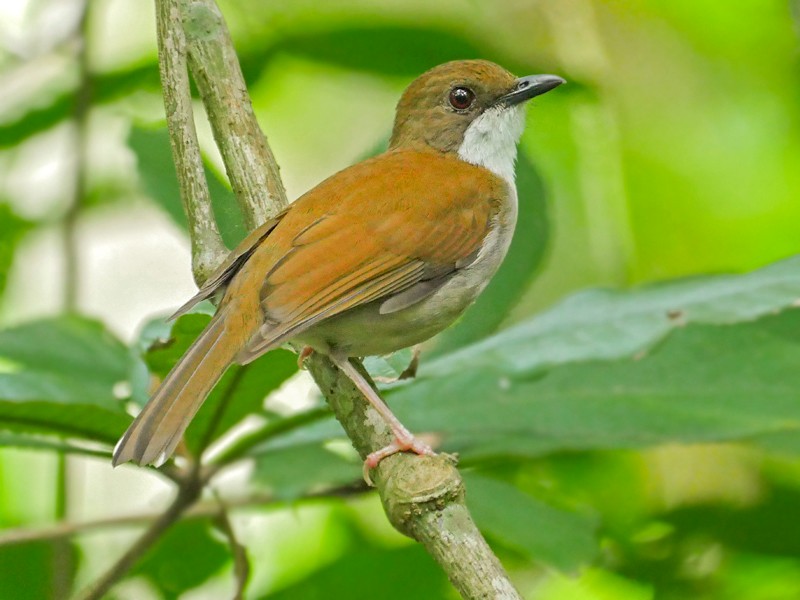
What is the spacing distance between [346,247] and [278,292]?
34cm

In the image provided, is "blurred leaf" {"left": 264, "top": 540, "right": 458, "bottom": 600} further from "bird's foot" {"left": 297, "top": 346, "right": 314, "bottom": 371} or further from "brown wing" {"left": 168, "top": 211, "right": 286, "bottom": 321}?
"brown wing" {"left": 168, "top": 211, "right": 286, "bottom": 321}

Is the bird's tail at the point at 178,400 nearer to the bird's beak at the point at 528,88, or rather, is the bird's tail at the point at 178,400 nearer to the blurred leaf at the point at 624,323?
the blurred leaf at the point at 624,323

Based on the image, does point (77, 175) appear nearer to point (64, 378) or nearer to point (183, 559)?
point (64, 378)

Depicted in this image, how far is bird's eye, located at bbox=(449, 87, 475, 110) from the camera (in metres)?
4.47

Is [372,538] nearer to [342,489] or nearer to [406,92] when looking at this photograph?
[342,489]

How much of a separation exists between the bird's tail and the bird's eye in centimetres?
174

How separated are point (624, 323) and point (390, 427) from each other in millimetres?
811

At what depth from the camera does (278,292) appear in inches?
129

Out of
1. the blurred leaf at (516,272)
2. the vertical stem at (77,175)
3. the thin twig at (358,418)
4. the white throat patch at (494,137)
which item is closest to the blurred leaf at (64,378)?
the thin twig at (358,418)

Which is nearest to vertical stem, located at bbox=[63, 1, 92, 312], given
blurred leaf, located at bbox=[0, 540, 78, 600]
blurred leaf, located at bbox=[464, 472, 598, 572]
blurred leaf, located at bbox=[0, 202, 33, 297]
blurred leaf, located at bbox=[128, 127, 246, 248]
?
blurred leaf, located at bbox=[0, 202, 33, 297]

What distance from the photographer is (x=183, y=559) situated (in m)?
3.76

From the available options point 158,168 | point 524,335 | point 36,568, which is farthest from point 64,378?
point 524,335

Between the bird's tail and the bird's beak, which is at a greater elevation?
the bird's beak

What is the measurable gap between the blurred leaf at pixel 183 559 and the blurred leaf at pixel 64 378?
568mm
